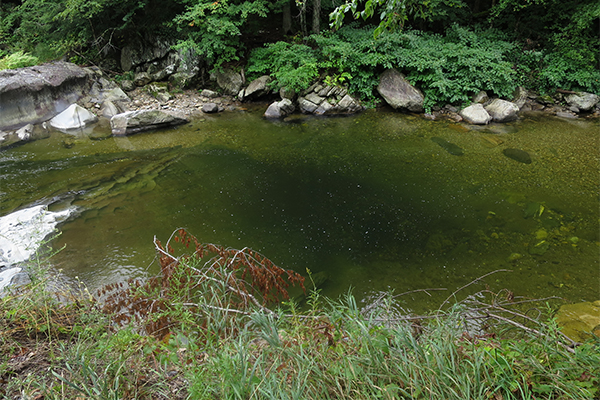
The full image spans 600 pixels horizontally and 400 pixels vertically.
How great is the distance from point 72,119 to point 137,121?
2.30 metres

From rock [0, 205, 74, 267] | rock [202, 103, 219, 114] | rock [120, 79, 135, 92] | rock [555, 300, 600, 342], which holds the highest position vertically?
rock [120, 79, 135, 92]

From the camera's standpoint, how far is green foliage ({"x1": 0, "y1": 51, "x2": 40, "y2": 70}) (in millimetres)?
9575

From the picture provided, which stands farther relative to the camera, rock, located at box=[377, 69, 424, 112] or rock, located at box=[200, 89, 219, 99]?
rock, located at box=[200, 89, 219, 99]

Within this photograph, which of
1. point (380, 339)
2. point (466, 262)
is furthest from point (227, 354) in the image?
point (466, 262)

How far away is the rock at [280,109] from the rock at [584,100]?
28.2ft

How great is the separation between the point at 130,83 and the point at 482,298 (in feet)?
41.3

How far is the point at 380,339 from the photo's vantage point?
194 centimetres

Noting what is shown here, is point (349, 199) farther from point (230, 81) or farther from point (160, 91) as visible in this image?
point (160, 91)

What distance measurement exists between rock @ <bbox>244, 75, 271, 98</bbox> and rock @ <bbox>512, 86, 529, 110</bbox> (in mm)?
7875

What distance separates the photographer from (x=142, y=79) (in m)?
11.9

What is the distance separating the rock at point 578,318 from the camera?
308 centimetres

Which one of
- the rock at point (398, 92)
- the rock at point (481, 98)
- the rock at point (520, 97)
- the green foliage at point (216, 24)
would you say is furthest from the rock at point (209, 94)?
the rock at point (520, 97)

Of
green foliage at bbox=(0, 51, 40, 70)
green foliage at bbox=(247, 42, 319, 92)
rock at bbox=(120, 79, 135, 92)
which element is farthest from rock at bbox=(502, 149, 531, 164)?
green foliage at bbox=(0, 51, 40, 70)

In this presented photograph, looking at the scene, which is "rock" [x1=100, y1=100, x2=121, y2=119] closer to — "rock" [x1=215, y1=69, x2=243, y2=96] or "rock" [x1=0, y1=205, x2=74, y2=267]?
"rock" [x1=215, y1=69, x2=243, y2=96]
